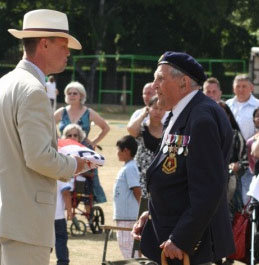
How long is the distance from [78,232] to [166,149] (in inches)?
262

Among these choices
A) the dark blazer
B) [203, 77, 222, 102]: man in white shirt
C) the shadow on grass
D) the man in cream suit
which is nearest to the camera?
A: the dark blazer

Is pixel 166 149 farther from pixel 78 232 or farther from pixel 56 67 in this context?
pixel 78 232

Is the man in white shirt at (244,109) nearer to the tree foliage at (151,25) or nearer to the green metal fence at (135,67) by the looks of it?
the green metal fence at (135,67)

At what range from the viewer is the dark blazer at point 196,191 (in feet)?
15.1

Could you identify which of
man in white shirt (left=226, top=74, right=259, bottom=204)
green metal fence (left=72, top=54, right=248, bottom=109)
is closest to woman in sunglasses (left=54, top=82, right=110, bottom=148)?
man in white shirt (left=226, top=74, right=259, bottom=204)

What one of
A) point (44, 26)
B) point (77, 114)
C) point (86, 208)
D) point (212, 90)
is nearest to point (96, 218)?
point (86, 208)

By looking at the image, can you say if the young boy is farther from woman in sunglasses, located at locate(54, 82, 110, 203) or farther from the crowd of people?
the crowd of people

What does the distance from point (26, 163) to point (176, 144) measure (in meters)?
0.78

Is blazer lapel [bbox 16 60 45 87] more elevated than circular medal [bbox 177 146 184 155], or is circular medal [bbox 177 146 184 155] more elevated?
blazer lapel [bbox 16 60 45 87]

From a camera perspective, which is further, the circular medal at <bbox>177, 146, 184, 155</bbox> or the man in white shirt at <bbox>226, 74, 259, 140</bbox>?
the man in white shirt at <bbox>226, 74, 259, 140</bbox>

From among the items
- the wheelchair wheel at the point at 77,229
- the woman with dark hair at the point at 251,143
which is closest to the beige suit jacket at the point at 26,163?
the woman with dark hair at the point at 251,143

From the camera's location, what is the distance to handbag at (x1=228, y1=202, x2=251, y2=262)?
28.1 ft

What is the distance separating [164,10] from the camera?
4978 cm

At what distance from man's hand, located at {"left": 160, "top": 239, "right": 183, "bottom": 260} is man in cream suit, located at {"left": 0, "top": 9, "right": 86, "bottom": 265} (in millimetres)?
678
